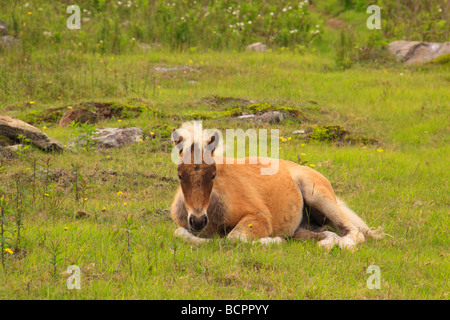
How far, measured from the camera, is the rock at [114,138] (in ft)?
33.8

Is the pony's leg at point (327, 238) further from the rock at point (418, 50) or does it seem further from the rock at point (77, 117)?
the rock at point (418, 50)

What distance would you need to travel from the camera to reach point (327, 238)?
6680 millimetres

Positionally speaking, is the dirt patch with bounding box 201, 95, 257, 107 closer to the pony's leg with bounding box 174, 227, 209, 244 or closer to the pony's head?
the pony's leg with bounding box 174, 227, 209, 244

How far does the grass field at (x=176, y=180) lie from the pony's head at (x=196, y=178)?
39cm

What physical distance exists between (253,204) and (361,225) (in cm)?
163

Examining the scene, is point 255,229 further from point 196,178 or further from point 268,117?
point 268,117

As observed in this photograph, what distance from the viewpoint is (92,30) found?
19.9 metres

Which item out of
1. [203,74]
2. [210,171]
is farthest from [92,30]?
[210,171]

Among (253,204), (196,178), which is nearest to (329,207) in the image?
(253,204)

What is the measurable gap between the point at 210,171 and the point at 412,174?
5314 millimetres

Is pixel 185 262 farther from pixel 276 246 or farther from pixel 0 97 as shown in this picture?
pixel 0 97

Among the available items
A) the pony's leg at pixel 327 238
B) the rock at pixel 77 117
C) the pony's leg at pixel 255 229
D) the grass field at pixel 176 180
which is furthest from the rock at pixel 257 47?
the pony's leg at pixel 255 229

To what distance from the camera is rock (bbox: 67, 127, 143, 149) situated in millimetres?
10305

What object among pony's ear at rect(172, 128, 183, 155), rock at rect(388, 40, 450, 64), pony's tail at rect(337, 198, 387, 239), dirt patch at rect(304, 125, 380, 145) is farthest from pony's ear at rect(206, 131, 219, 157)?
rock at rect(388, 40, 450, 64)
